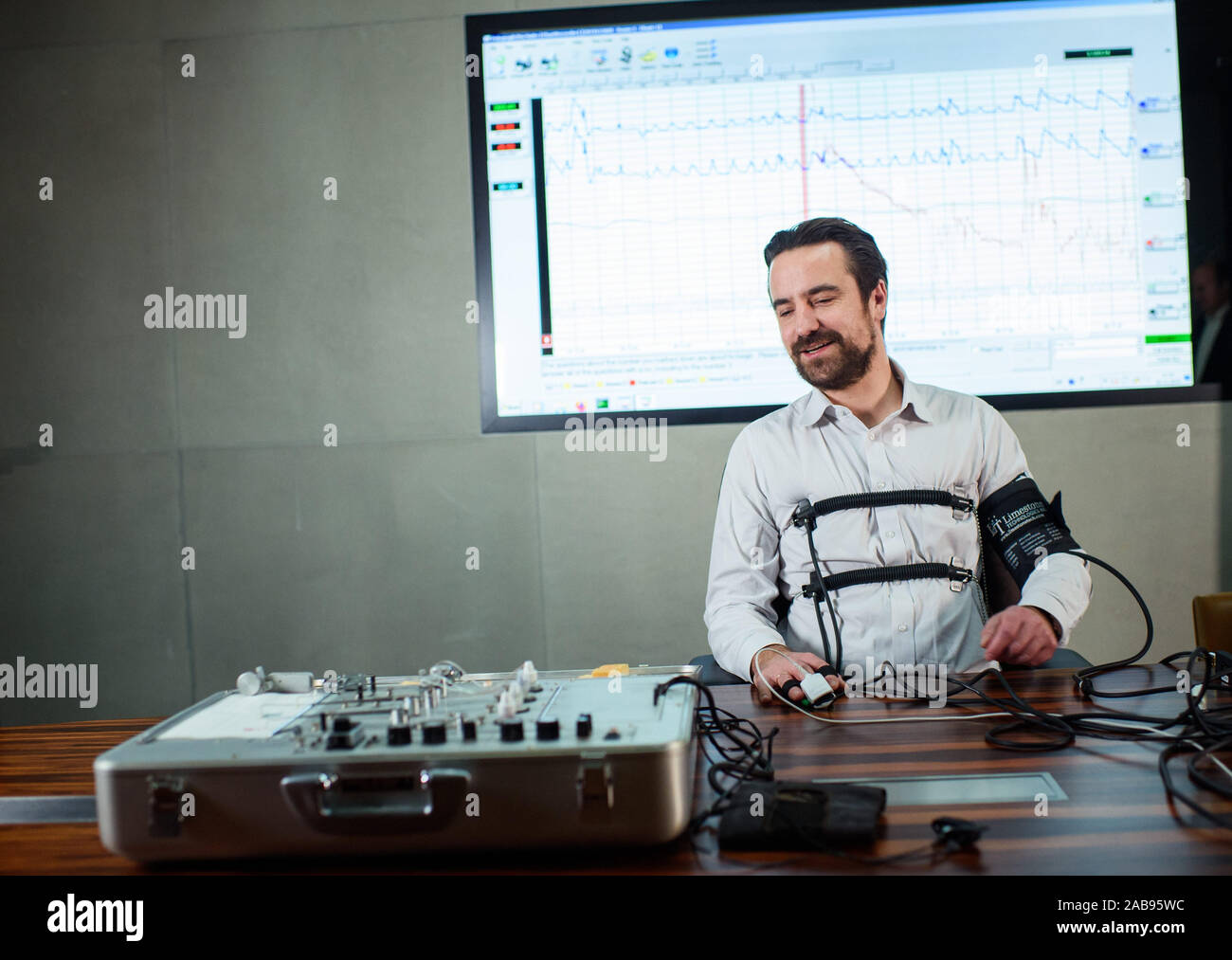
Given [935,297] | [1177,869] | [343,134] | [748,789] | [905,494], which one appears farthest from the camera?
[343,134]

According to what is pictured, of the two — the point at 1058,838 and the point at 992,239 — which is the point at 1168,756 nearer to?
the point at 1058,838

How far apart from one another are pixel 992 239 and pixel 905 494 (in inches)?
Result: 53.8

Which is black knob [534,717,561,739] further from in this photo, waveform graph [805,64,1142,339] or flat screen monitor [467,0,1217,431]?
waveform graph [805,64,1142,339]

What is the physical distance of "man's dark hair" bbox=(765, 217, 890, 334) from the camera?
2.16 meters

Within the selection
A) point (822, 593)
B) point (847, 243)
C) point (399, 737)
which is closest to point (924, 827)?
point (399, 737)

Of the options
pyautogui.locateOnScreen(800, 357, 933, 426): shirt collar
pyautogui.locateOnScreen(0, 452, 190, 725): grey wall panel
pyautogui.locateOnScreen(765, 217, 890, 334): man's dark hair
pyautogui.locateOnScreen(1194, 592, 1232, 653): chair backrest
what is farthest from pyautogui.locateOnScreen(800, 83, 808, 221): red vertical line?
pyautogui.locateOnScreen(0, 452, 190, 725): grey wall panel

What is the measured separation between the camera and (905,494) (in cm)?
177

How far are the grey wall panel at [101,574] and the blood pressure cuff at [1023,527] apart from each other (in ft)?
8.14

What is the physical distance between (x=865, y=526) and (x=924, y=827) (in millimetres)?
1103

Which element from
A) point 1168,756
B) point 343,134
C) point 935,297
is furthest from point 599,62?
point 1168,756

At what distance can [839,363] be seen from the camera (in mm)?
2146

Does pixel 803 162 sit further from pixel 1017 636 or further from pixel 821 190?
pixel 1017 636

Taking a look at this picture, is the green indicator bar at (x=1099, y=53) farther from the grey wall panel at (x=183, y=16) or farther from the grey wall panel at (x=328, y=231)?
the grey wall panel at (x=328, y=231)

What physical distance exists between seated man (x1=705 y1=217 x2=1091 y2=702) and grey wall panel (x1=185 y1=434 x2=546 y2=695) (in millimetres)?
1170
